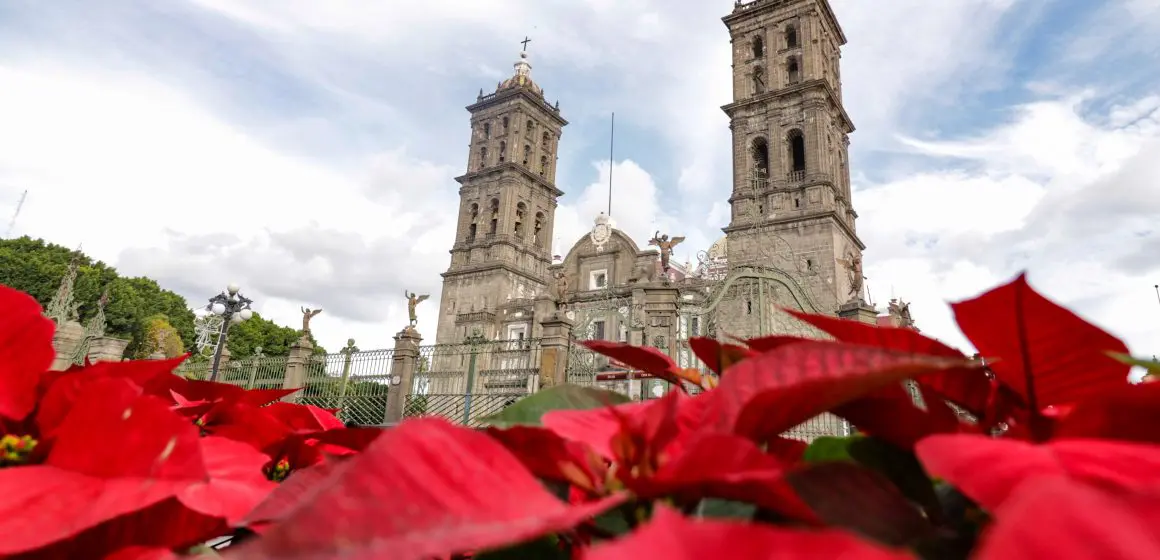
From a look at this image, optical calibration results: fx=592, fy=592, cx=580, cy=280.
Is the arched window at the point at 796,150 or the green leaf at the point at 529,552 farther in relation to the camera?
the arched window at the point at 796,150

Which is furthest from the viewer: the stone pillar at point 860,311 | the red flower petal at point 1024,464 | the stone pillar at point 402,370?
the stone pillar at point 402,370

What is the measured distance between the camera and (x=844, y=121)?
2427 cm

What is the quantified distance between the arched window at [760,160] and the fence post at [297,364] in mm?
16110

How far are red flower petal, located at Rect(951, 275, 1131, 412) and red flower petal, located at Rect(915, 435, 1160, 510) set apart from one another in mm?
168

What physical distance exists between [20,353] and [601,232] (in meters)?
26.6

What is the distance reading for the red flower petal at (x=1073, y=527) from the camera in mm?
266

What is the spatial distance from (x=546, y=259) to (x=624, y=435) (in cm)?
3311

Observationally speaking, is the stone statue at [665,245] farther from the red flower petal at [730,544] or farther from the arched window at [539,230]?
the arched window at [539,230]

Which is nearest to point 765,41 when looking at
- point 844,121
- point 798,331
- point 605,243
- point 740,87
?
point 740,87

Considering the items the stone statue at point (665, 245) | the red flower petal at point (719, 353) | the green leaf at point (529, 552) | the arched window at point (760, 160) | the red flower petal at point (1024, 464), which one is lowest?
the green leaf at point (529, 552)

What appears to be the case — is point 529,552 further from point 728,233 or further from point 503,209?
point 503,209

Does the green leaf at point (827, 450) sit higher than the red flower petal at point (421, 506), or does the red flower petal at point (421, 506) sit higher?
the green leaf at point (827, 450)

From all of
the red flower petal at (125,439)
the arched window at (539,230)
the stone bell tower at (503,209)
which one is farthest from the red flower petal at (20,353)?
the arched window at (539,230)

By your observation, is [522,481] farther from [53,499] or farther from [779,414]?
[53,499]
